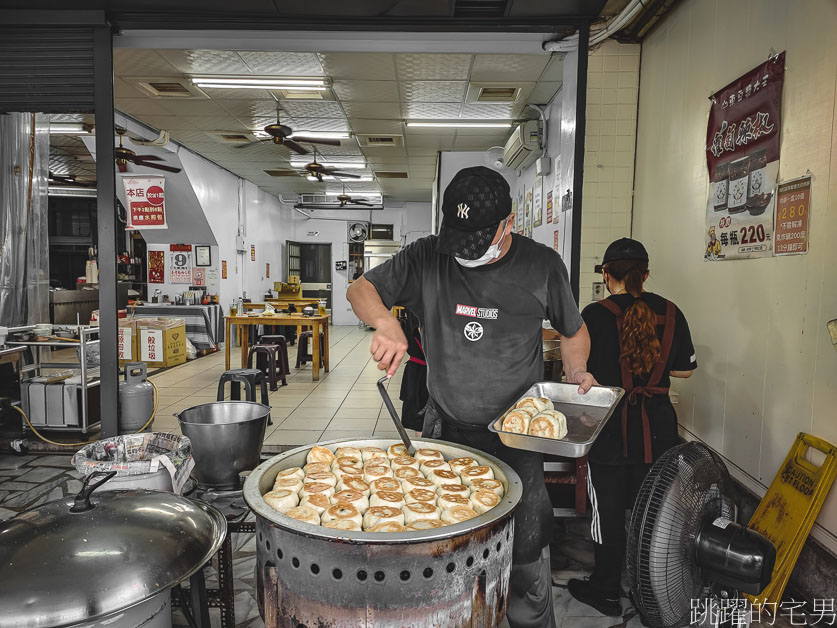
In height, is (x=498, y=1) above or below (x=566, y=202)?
above

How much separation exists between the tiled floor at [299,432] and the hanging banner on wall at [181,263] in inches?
76.4

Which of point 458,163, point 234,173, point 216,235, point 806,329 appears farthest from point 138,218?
point 806,329

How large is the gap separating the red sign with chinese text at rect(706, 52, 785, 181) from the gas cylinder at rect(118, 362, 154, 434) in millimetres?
4656

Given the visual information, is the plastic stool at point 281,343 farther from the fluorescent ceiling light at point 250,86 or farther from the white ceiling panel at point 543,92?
the white ceiling panel at point 543,92

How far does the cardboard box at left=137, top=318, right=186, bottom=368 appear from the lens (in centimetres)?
823

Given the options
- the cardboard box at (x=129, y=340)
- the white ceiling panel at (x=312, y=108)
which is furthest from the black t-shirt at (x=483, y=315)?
the cardboard box at (x=129, y=340)

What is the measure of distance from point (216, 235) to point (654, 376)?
9.82 meters

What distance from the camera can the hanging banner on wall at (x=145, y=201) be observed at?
8.29 metres

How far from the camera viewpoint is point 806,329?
252 cm

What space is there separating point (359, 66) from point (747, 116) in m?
3.86

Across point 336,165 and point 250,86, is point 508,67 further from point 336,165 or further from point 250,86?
point 336,165

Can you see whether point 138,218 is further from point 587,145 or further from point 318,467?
point 318,467

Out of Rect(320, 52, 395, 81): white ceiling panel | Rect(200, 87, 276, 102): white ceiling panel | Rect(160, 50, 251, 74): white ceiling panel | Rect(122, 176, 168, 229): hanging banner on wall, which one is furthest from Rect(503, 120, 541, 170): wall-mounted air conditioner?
Rect(122, 176, 168, 229): hanging banner on wall

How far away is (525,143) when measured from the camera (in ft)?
21.0
